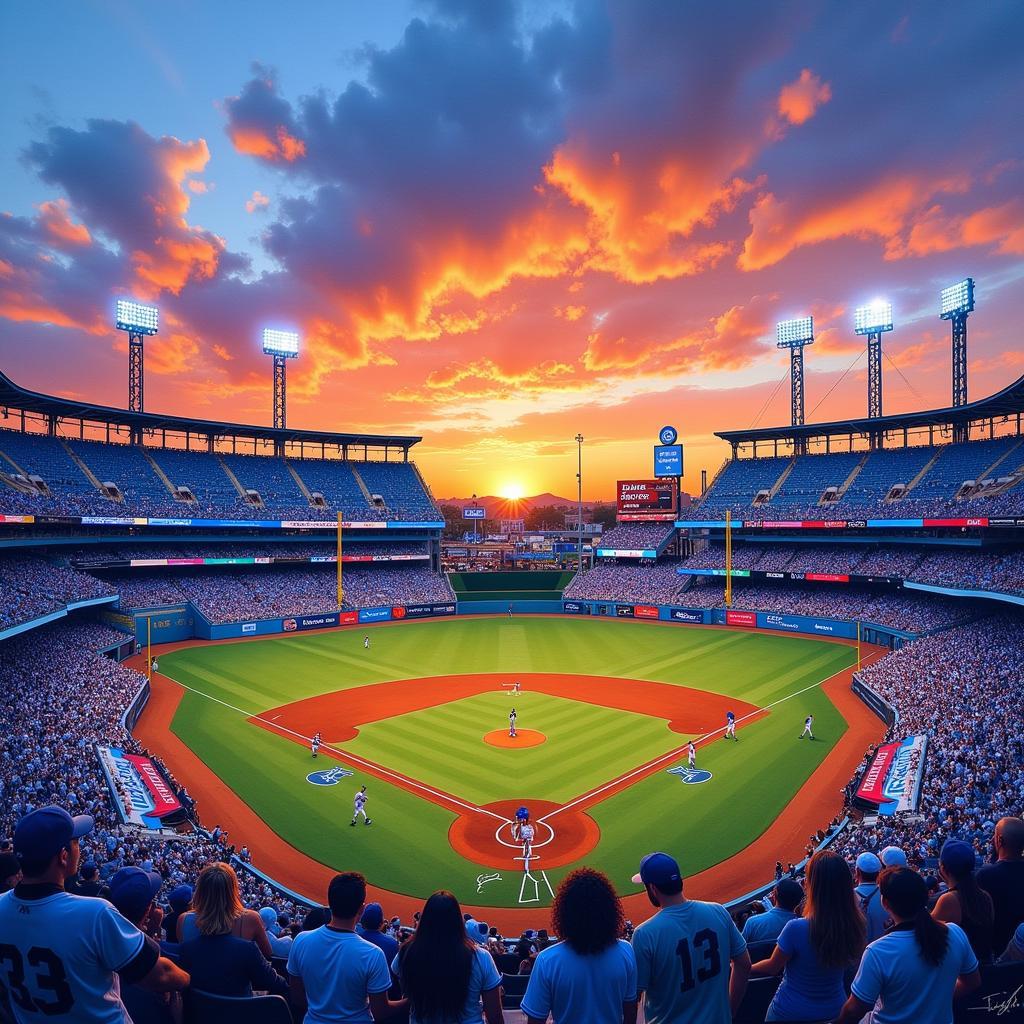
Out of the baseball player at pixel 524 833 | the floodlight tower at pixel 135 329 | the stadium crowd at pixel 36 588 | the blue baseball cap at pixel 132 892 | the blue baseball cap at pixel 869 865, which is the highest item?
the floodlight tower at pixel 135 329

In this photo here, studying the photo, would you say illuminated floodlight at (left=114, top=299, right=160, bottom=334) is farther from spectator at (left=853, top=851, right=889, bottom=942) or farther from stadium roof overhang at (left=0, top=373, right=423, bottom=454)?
spectator at (left=853, top=851, right=889, bottom=942)

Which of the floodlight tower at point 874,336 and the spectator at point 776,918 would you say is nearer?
the spectator at point 776,918

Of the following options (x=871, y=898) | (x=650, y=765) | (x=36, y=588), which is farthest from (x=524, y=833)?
(x=36, y=588)

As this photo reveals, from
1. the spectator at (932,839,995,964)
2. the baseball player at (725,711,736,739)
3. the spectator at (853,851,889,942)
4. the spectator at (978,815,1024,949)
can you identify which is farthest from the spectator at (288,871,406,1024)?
the baseball player at (725,711,736,739)

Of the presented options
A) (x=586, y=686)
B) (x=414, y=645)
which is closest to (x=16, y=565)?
(x=414, y=645)

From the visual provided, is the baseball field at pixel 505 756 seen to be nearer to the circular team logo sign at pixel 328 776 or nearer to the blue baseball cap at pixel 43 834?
the circular team logo sign at pixel 328 776

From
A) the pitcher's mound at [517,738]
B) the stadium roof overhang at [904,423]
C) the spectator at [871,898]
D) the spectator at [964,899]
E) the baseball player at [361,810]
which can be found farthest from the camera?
the stadium roof overhang at [904,423]
